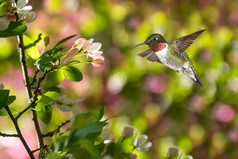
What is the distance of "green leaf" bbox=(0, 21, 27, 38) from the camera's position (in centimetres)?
38

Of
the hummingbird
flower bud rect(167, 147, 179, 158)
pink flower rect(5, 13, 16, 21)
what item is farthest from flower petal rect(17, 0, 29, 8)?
flower bud rect(167, 147, 179, 158)

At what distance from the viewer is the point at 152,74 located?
1.38 meters

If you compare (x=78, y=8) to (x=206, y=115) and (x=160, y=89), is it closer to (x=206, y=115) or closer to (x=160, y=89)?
(x=160, y=89)

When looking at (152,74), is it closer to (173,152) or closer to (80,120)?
(173,152)

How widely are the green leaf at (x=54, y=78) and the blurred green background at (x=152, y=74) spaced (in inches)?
21.7

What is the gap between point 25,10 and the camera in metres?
0.38

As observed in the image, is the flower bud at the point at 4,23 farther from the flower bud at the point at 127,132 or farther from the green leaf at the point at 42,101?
the flower bud at the point at 127,132

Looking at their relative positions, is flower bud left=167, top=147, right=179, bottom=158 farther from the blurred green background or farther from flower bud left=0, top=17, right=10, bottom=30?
the blurred green background

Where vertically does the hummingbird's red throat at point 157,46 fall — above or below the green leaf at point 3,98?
above

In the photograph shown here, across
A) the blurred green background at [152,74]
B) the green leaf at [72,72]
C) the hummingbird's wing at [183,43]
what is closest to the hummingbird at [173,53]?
the hummingbird's wing at [183,43]

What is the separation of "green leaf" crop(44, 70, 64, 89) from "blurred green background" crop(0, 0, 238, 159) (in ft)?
1.81

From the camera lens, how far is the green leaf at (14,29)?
38 centimetres

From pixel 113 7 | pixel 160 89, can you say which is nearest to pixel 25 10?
pixel 113 7

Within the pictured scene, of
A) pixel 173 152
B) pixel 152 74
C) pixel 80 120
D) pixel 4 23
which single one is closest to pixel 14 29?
pixel 4 23
